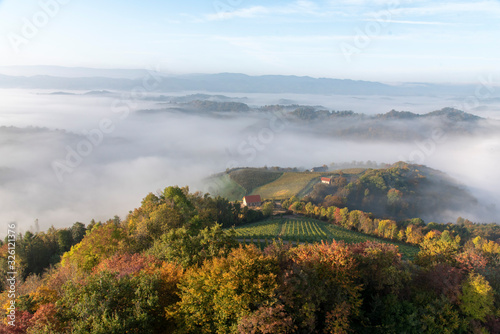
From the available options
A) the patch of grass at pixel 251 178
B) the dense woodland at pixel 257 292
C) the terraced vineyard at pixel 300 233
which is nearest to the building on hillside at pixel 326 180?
the patch of grass at pixel 251 178

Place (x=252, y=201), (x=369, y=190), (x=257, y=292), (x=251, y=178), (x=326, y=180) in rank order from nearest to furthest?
1. (x=257, y=292)
2. (x=252, y=201)
3. (x=326, y=180)
4. (x=369, y=190)
5. (x=251, y=178)

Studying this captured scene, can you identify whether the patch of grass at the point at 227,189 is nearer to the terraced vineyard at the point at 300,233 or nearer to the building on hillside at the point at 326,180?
the building on hillside at the point at 326,180

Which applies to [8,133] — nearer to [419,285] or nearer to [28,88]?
[28,88]

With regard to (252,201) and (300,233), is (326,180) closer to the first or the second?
(252,201)

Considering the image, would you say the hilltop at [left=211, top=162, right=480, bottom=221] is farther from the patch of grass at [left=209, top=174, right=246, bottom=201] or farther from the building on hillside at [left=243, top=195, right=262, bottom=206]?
the building on hillside at [left=243, top=195, right=262, bottom=206]

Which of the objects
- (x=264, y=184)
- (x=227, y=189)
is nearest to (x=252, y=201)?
(x=227, y=189)

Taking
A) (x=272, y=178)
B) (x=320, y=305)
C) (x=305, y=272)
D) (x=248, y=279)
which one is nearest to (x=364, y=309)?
(x=320, y=305)
